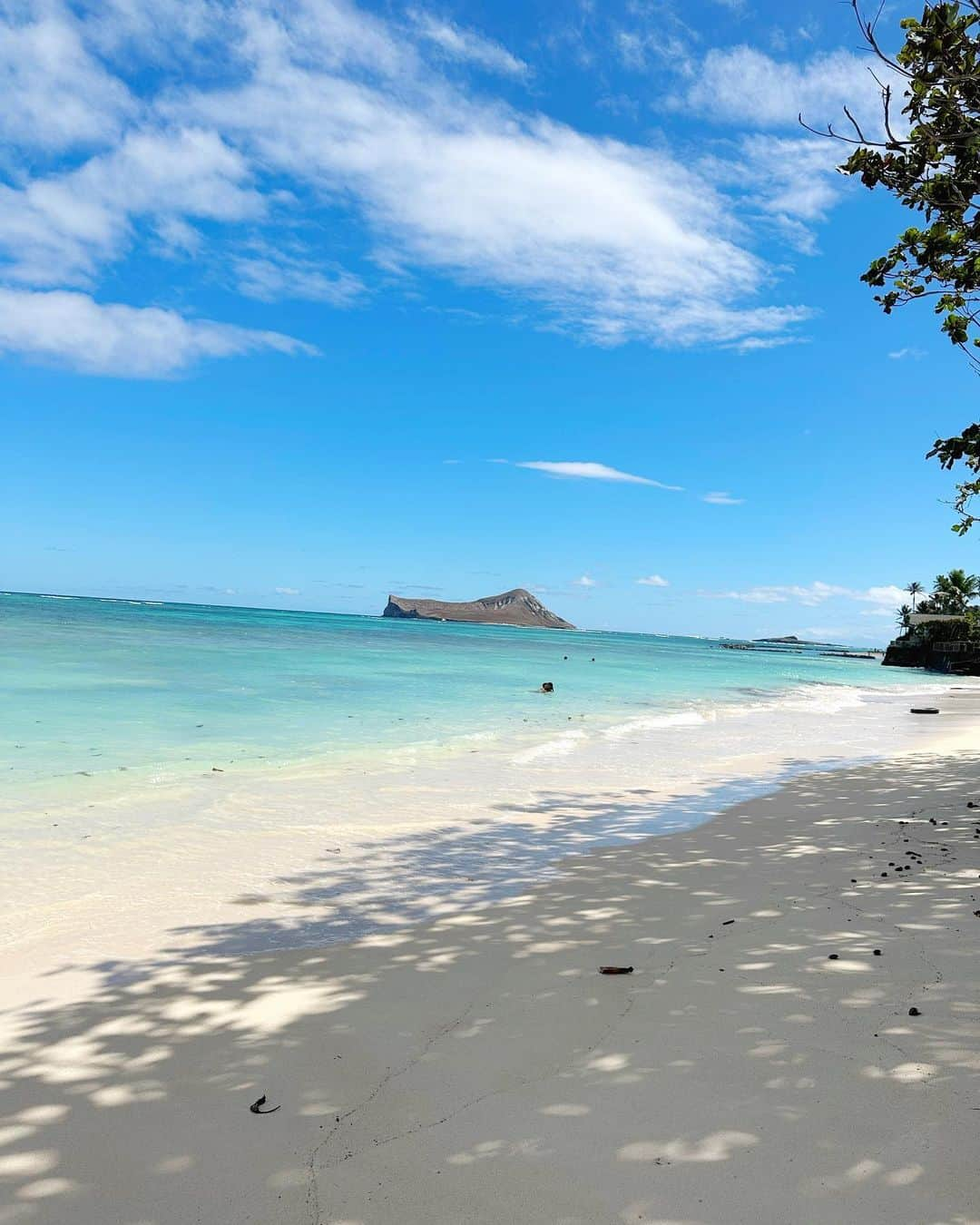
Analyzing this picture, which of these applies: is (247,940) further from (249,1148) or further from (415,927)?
(249,1148)

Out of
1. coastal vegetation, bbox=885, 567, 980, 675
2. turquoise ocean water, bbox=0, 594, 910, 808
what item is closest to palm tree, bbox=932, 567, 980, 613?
coastal vegetation, bbox=885, 567, 980, 675

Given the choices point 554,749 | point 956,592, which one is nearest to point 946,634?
point 956,592

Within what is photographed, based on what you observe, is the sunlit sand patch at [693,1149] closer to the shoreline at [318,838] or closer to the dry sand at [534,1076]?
the dry sand at [534,1076]

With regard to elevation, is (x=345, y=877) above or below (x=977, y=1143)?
below

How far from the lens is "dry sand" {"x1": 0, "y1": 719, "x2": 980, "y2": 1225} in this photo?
106 inches

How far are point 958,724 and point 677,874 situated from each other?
62.8 feet

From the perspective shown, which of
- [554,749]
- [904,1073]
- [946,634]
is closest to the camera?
[904,1073]

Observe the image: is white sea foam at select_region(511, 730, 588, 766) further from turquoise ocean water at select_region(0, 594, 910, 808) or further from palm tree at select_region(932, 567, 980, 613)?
palm tree at select_region(932, 567, 980, 613)

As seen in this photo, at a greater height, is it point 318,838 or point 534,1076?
point 534,1076

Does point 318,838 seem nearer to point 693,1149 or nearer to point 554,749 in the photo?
point 693,1149

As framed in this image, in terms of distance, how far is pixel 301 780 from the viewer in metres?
→ 11.1

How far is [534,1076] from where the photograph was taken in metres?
3.43

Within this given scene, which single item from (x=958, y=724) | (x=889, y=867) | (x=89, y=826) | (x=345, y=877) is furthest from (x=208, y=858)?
(x=958, y=724)

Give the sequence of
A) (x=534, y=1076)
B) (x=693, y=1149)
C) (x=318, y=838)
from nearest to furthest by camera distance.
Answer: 1. (x=693, y=1149)
2. (x=534, y=1076)
3. (x=318, y=838)
